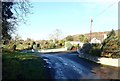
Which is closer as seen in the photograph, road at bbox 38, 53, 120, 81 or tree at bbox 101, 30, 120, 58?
road at bbox 38, 53, 120, 81

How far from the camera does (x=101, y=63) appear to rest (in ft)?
95.9

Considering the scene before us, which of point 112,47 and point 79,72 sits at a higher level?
point 112,47

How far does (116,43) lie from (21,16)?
13.6 meters

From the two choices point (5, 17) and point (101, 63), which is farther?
point (101, 63)

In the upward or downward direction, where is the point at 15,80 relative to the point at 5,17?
downward

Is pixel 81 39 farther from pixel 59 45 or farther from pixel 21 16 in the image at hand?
pixel 21 16

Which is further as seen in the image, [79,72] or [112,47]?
[112,47]

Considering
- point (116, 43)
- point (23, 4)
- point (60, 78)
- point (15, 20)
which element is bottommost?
point (60, 78)

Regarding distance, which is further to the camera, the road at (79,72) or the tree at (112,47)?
the tree at (112,47)

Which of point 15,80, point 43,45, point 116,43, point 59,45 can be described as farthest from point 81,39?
point 15,80

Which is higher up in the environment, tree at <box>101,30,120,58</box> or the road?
tree at <box>101,30,120,58</box>

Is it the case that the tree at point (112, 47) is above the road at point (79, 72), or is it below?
above

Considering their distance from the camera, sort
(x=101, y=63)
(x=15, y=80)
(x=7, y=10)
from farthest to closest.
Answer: (x=101, y=63) < (x=7, y=10) < (x=15, y=80)

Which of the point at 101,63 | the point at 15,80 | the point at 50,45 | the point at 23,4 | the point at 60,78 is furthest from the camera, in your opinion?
the point at 50,45
